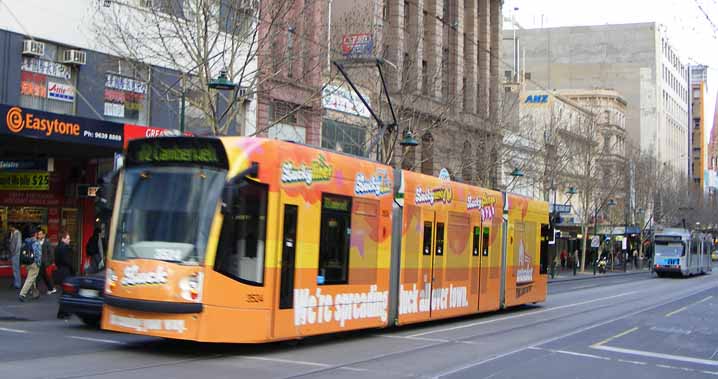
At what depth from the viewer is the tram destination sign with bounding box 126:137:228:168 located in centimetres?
1212

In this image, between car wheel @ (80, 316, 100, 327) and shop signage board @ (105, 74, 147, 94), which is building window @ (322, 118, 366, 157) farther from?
car wheel @ (80, 316, 100, 327)

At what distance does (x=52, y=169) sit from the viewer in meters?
24.4

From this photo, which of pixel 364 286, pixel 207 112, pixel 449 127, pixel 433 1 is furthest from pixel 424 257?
pixel 433 1

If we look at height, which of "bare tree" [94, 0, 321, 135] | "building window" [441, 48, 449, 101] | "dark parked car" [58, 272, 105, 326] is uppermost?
"building window" [441, 48, 449, 101]

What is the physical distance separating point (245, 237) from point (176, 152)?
166 cm

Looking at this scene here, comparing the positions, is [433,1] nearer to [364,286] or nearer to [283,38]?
[283,38]

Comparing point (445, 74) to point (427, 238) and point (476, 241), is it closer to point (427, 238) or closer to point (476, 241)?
point (476, 241)

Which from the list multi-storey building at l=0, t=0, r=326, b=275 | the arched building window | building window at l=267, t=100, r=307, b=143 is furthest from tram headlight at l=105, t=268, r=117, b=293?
the arched building window

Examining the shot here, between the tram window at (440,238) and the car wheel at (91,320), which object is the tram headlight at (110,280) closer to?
the car wheel at (91,320)

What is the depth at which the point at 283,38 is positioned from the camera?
25.5 meters

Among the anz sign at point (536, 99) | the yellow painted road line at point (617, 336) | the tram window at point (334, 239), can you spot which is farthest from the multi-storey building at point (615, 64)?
the tram window at point (334, 239)

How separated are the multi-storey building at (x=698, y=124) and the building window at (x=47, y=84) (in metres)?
129

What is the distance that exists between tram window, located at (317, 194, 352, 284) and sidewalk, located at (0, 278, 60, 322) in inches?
285

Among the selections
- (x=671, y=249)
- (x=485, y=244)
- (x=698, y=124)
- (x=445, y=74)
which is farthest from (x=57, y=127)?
(x=698, y=124)
